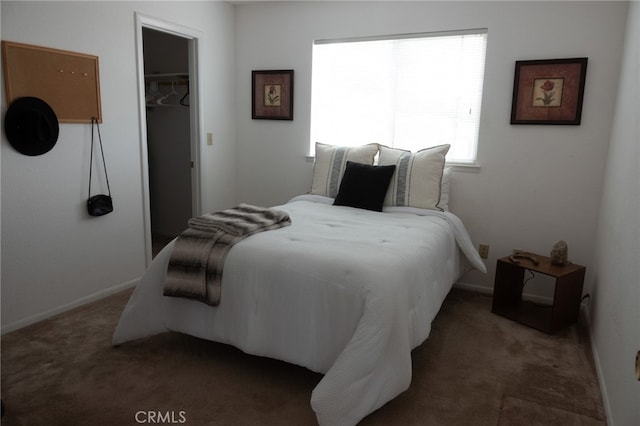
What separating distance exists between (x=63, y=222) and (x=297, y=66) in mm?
2359

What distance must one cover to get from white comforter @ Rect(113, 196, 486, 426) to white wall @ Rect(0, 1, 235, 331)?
2.43 ft

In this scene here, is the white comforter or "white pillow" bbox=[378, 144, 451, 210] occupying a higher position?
"white pillow" bbox=[378, 144, 451, 210]

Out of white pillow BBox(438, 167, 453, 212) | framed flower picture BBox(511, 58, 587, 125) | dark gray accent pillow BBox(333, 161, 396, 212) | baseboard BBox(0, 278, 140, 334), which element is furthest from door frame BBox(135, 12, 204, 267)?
framed flower picture BBox(511, 58, 587, 125)

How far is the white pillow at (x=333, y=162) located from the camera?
140 inches

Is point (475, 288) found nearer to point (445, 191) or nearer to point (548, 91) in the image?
point (445, 191)

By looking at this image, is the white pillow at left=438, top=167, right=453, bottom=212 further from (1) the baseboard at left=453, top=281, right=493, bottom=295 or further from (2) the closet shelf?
(2) the closet shelf

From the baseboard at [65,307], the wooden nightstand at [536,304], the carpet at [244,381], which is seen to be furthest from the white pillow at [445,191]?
the baseboard at [65,307]

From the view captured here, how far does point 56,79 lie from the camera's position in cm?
Answer: 272

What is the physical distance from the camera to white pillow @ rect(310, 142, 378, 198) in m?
3.55

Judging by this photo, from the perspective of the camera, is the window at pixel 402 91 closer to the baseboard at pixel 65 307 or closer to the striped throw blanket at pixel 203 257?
the striped throw blanket at pixel 203 257

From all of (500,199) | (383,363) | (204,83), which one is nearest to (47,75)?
(204,83)

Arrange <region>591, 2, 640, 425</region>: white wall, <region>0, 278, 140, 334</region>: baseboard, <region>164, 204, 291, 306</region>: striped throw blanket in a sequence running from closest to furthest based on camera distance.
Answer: <region>591, 2, 640, 425</region>: white wall
<region>164, 204, 291, 306</region>: striped throw blanket
<region>0, 278, 140, 334</region>: baseboard

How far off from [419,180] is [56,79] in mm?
2491

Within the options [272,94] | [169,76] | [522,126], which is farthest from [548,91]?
[169,76]
